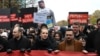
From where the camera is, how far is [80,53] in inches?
414

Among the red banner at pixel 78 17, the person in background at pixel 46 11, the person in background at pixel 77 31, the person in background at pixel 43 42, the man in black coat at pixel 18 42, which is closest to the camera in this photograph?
the person in background at pixel 43 42

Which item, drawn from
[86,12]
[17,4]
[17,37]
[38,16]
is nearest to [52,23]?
[38,16]

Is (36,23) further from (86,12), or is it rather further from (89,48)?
(89,48)

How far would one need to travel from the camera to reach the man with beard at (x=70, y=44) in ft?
34.5

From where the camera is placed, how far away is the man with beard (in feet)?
34.5

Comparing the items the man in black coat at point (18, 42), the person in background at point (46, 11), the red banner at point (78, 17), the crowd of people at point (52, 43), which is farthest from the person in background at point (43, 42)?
the red banner at point (78, 17)

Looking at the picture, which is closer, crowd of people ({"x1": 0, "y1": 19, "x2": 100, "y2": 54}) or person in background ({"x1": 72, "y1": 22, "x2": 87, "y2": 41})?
crowd of people ({"x1": 0, "y1": 19, "x2": 100, "y2": 54})

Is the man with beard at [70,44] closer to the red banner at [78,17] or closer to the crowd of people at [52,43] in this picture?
the crowd of people at [52,43]

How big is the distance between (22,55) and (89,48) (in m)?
1.64

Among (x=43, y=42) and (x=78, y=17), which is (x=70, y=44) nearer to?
(x=43, y=42)

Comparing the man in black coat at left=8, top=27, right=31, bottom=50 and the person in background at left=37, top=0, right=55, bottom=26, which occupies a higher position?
the person in background at left=37, top=0, right=55, bottom=26

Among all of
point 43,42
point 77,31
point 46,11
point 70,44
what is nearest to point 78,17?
point 46,11

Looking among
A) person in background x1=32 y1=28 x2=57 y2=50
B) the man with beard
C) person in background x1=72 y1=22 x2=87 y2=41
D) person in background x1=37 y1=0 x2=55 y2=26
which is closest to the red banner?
person in background x1=37 y1=0 x2=55 y2=26

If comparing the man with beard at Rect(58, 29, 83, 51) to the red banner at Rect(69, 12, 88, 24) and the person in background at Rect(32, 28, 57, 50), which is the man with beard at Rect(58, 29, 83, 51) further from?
the red banner at Rect(69, 12, 88, 24)
